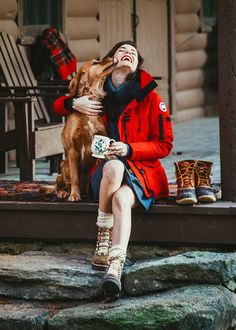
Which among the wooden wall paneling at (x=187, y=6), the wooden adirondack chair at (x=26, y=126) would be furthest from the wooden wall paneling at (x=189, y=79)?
the wooden adirondack chair at (x=26, y=126)

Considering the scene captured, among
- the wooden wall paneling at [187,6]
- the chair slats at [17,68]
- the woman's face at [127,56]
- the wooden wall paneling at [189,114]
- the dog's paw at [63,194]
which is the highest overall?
the wooden wall paneling at [187,6]

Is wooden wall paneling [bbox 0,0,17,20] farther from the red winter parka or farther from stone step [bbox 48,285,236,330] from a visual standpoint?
stone step [bbox 48,285,236,330]

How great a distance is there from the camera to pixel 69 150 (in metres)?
6.75

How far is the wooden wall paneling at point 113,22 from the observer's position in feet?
43.6

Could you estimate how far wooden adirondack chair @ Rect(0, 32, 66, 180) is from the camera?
28.4 feet

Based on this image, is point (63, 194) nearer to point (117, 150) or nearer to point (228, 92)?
point (117, 150)

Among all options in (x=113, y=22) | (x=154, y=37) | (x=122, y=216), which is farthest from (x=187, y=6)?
(x=122, y=216)

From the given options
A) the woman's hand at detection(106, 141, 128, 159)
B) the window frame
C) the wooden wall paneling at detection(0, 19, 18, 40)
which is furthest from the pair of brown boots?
the window frame

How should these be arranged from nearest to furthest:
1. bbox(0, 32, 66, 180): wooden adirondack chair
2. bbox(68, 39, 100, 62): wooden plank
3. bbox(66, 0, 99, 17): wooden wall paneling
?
bbox(0, 32, 66, 180): wooden adirondack chair
bbox(66, 0, 99, 17): wooden wall paneling
bbox(68, 39, 100, 62): wooden plank

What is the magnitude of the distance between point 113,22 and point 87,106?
709cm

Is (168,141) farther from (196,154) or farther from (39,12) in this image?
(39,12)

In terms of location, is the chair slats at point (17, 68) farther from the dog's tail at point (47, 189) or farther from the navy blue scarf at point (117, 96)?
the navy blue scarf at point (117, 96)

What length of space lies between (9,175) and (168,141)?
309cm

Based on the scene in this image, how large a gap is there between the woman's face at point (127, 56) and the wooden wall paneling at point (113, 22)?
263 inches
